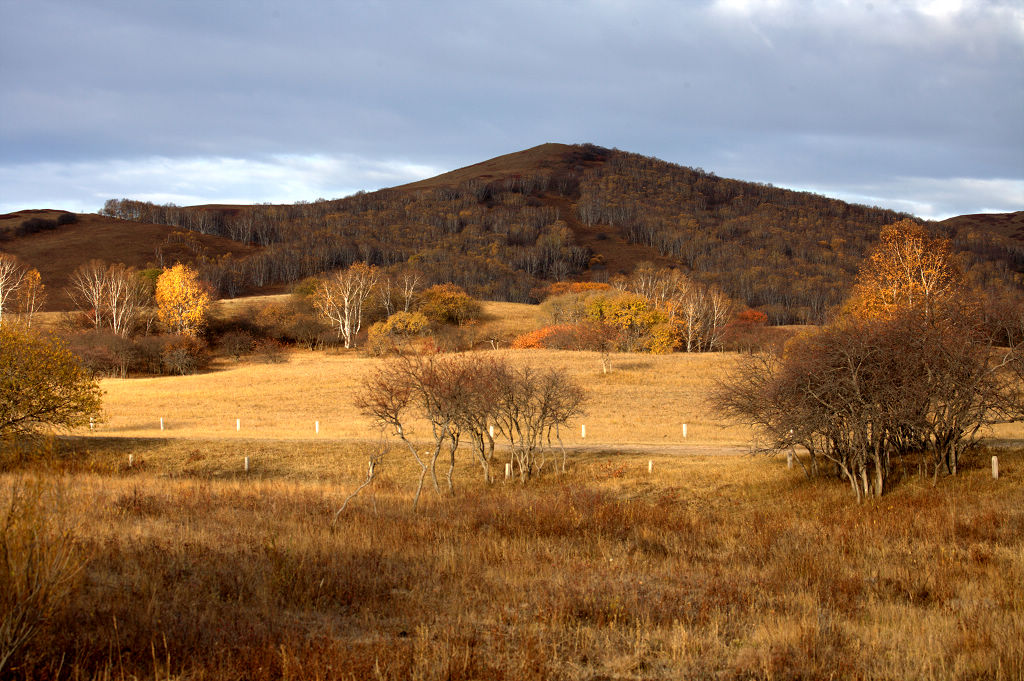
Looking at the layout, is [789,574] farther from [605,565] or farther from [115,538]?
[115,538]

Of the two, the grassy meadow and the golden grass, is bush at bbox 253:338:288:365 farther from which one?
the grassy meadow

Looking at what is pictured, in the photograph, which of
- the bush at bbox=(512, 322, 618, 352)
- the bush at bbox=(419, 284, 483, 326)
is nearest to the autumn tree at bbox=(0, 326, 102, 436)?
the bush at bbox=(512, 322, 618, 352)

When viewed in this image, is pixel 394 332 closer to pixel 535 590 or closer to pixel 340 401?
pixel 340 401

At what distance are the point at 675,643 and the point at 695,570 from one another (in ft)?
11.8

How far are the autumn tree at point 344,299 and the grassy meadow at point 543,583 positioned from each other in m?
77.1

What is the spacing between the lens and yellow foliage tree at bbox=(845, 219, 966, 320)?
124 ft

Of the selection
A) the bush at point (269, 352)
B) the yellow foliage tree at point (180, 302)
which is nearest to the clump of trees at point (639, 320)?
the bush at point (269, 352)

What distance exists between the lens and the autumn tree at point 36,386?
874 inches

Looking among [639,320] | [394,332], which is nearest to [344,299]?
[394,332]

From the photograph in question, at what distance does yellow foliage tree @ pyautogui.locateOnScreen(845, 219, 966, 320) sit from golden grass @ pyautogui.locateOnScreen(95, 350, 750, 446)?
1092cm

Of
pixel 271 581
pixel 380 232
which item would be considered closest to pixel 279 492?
pixel 271 581

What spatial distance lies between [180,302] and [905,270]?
268 ft

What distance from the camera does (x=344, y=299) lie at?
94.1m

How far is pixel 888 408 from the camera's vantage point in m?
16.3
